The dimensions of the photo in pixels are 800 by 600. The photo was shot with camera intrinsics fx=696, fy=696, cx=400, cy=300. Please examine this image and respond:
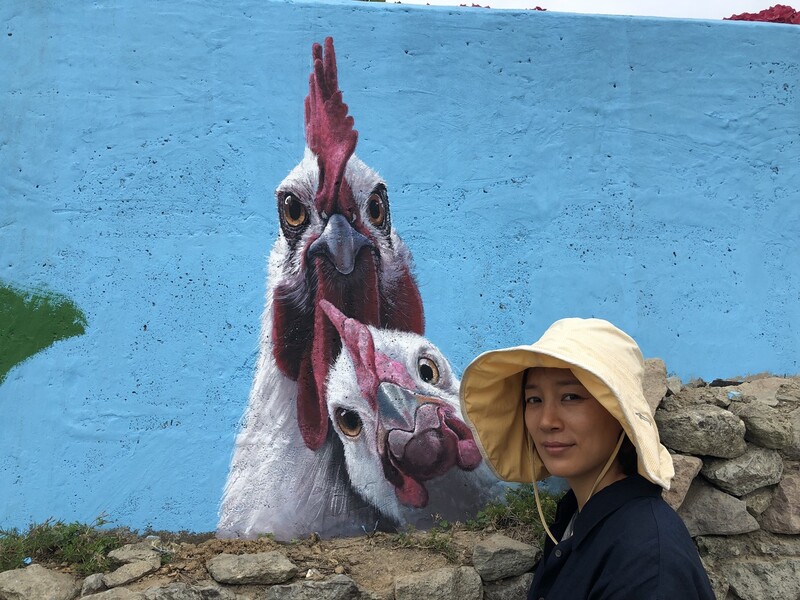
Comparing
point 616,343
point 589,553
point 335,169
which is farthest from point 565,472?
point 335,169

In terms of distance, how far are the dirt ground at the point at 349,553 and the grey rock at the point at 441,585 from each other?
80 mm

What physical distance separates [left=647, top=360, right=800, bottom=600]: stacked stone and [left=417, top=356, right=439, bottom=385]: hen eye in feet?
3.62

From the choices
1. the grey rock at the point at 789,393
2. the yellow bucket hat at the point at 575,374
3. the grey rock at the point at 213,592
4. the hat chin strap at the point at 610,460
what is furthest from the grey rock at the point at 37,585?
the grey rock at the point at 789,393

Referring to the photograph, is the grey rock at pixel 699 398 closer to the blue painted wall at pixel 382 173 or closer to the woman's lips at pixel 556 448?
the blue painted wall at pixel 382 173

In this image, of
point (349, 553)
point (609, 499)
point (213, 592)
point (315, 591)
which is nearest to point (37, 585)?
point (213, 592)

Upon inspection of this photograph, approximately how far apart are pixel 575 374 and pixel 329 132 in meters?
2.50

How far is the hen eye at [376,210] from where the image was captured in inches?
152

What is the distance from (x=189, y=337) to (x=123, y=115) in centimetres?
120

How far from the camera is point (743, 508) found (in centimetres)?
343

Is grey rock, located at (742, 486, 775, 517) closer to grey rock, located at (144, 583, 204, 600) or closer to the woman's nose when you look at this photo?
the woman's nose

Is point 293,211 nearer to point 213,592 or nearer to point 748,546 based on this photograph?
point 213,592

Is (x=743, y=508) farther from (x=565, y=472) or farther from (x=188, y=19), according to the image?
(x=188, y=19)

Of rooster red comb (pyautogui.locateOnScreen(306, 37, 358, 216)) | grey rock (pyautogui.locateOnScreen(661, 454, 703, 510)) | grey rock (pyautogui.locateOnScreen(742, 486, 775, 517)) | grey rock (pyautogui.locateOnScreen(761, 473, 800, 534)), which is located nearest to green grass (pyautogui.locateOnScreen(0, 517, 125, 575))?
rooster red comb (pyautogui.locateOnScreen(306, 37, 358, 216))

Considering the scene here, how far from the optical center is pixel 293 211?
377cm
